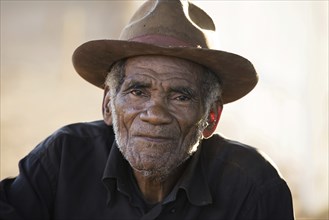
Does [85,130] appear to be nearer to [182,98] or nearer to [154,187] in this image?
[154,187]

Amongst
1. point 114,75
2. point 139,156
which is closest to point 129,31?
point 114,75

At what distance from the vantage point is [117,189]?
10.2ft

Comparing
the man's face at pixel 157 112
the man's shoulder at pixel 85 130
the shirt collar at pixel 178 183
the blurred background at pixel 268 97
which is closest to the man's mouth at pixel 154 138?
the man's face at pixel 157 112

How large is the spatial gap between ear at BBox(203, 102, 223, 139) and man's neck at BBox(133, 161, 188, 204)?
231 mm

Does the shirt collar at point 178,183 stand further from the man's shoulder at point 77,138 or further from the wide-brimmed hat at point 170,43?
the wide-brimmed hat at point 170,43

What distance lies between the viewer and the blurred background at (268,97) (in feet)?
23.5

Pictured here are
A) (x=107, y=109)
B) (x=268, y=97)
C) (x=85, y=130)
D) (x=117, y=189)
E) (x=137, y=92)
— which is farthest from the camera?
(x=268, y=97)

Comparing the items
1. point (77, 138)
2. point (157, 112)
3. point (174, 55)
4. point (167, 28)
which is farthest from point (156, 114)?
point (77, 138)

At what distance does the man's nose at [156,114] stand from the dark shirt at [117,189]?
383 mm

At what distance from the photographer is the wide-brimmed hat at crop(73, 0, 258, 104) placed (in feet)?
9.65

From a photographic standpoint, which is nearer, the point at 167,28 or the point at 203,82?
the point at 167,28

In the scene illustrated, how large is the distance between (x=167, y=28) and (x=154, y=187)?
808 millimetres

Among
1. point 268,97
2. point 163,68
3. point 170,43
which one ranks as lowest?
point 268,97

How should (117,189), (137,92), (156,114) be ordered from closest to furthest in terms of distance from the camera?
(156,114), (137,92), (117,189)
